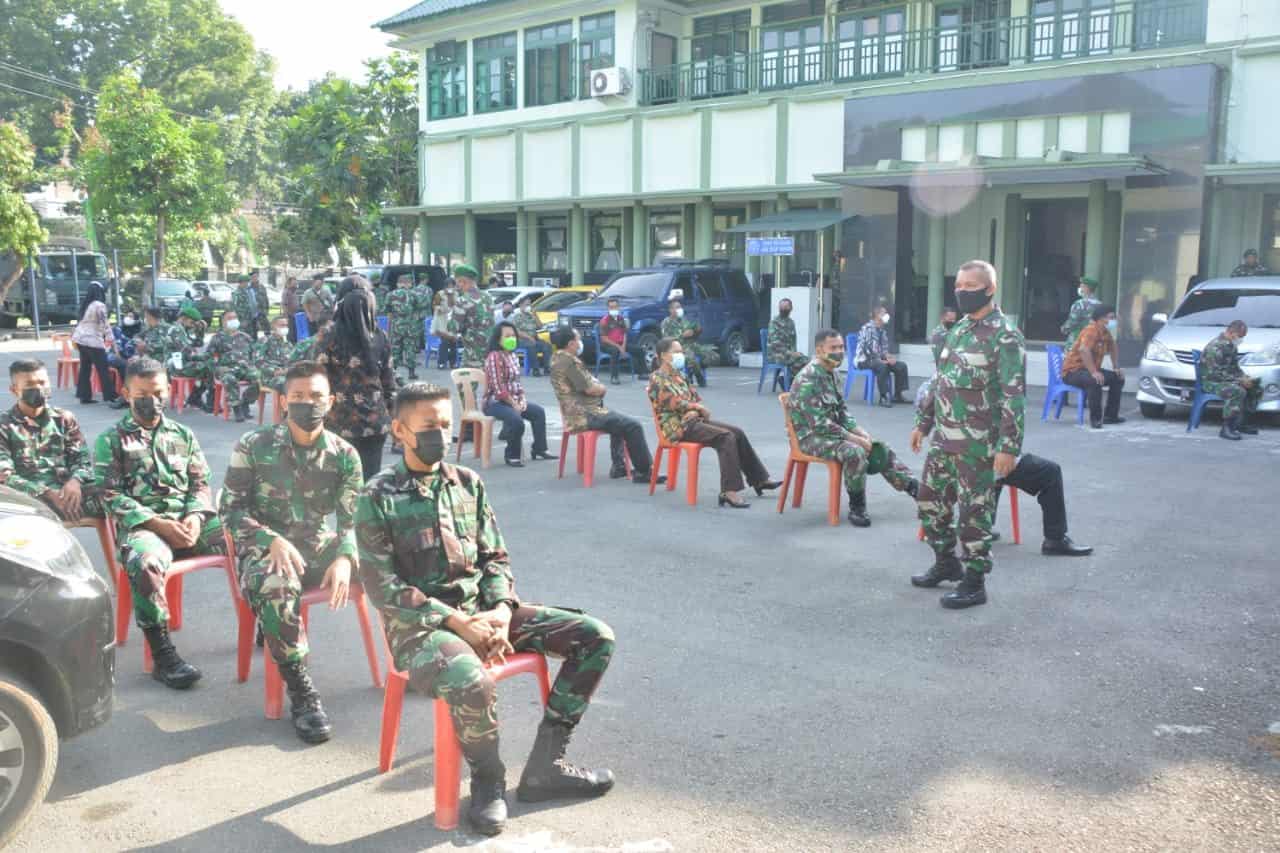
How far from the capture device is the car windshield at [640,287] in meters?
20.3

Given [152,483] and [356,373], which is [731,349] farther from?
[152,483]

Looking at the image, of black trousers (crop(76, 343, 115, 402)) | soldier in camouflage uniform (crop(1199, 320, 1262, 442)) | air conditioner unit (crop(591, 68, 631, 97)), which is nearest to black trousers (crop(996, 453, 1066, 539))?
soldier in camouflage uniform (crop(1199, 320, 1262, 442))

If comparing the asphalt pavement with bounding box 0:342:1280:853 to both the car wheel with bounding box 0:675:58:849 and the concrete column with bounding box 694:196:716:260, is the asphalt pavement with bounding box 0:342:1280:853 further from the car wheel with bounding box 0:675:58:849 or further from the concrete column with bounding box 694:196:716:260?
the concrete column with bounding box 694:196:716:260

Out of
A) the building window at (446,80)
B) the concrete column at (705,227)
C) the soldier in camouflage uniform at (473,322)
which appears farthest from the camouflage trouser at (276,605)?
the building window at (446,80)

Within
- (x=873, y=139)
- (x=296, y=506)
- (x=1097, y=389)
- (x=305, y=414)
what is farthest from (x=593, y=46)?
(x=296, y=506)

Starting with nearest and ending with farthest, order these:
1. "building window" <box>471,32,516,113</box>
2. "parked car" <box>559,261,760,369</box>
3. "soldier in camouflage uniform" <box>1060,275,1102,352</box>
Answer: "soldier in camouflage uniform" <box>1060,275,1102,352</box>, "parked car" <box>559,261,760,369</box>, "building window" <box>471,32,516,113</box>

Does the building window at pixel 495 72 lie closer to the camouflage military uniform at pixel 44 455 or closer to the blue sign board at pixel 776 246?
the blue sign board at pixel 776 246

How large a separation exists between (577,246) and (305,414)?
79.7ft

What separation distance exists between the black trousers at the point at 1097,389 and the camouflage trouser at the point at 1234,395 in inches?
40.9

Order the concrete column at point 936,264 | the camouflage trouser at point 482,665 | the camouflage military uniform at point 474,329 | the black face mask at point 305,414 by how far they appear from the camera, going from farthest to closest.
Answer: the concrete column at point 936,264 < the camouflage military uniform at point 474,329 < the black face mask at point 305,414 < the camouflage trouser at point 482,665

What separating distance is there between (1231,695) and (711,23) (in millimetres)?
24775

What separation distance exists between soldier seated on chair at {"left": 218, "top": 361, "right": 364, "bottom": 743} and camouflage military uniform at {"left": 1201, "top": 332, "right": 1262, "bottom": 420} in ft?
35.0

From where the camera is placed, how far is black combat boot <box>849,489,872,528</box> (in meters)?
8.28

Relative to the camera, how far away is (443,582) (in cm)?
416
